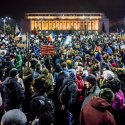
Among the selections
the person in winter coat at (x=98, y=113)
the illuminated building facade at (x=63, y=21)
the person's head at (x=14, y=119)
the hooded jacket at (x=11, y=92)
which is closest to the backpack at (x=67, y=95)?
the hooded jacket at (x=11, y=92)

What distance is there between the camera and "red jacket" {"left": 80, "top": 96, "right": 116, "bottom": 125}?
5.77 metres

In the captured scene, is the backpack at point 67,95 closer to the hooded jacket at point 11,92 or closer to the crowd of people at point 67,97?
the crowd of people at point 67,97

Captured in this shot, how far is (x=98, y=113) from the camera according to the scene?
5832 millimetres

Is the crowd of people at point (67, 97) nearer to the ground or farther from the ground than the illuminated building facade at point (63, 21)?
nearer to the ground

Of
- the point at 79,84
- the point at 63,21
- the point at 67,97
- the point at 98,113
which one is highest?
the point at 63,21

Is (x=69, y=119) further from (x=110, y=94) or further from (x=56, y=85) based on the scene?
(x=110, y=94)

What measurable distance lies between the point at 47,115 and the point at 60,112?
5514mm

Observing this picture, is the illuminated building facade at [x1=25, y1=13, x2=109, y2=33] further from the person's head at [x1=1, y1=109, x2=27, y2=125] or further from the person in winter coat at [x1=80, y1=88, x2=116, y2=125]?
the person's head at [x1=1, y1=109, x2=27, y2=125]

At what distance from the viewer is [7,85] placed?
857cm

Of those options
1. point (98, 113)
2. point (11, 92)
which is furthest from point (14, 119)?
point (11, 92)

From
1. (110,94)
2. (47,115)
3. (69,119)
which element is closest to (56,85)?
(69,119)

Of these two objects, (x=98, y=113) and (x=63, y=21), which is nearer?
(x=98, y=113)

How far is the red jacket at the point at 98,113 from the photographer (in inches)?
227

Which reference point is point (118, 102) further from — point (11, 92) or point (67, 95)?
point (11, 92)
